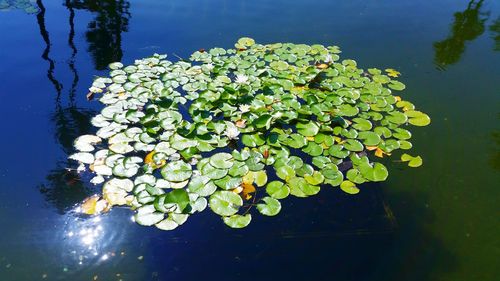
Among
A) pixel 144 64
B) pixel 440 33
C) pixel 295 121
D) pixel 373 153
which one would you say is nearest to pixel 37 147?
pixel 144 64

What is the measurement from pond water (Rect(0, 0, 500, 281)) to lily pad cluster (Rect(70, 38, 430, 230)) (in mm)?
139

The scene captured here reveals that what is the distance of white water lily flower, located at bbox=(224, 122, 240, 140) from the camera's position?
10.00 feet

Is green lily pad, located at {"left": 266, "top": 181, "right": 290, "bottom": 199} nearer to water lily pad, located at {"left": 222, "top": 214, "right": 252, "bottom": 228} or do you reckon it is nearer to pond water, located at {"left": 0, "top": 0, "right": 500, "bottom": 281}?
pond water, located at {"left": 0, "top": 0, "right": 500, "bottom": 281}

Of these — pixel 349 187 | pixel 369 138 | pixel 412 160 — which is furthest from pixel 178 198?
pixel 412 160

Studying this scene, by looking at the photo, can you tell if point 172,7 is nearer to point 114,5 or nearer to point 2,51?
point 114,5

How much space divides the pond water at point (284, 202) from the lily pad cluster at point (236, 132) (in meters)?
0.14

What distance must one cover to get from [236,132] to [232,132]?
3 centimetres

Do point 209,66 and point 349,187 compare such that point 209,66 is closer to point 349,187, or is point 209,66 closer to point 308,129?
point 308,129

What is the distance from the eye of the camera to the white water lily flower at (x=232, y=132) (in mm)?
3047

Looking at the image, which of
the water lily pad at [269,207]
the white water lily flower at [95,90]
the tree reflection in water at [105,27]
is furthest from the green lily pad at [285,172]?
the tree reflection in water at [105,27]

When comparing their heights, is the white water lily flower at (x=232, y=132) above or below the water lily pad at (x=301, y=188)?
above

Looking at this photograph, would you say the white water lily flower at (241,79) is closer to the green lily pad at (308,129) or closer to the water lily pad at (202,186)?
the green lily pad at (308,129)

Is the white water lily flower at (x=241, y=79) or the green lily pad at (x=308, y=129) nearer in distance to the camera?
the green lily pad at (x=308, y=129)

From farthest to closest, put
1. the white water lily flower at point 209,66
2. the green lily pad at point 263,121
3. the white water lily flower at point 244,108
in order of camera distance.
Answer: the white water lily flower at point 209,66, the white water lily flower at point 244,108, the green lily pad at point 263,121
